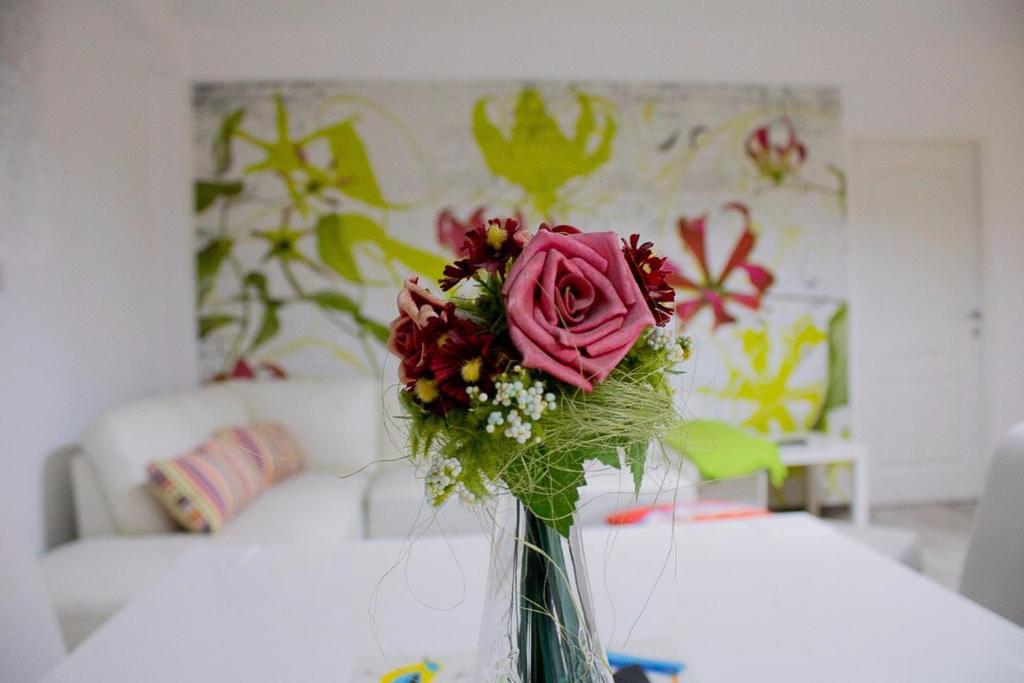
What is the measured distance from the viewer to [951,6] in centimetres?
358

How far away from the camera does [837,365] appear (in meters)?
3.91

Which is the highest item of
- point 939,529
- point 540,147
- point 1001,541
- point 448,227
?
point 540,147

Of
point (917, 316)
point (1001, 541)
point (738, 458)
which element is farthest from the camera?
point (917, 316)

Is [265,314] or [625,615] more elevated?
[265,314]

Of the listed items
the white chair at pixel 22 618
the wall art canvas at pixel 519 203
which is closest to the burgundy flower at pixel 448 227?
the wall art canvas at pixel 519 203

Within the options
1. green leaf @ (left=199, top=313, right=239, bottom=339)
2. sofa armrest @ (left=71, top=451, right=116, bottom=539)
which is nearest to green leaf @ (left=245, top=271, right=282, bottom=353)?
green leaf @ (left=199, top=313, right=239, bottom=339)

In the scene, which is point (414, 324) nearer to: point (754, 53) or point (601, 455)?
point (601, 455)

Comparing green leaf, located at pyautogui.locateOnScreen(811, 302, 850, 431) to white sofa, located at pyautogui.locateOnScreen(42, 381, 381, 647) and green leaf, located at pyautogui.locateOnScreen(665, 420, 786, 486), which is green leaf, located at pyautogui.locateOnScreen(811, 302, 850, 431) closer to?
green leaf, located at pyautogui.locateOnScreen(665, 420, 786, 486)

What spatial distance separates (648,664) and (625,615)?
5.6 inches

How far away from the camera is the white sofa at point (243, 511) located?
1.87m

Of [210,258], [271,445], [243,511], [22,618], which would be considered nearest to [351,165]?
[210,258]

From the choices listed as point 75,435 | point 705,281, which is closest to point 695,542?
point 75,435

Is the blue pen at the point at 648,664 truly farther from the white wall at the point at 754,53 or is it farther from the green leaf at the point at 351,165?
the white wall at the point at 754,53

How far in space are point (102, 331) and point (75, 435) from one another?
47 cm
